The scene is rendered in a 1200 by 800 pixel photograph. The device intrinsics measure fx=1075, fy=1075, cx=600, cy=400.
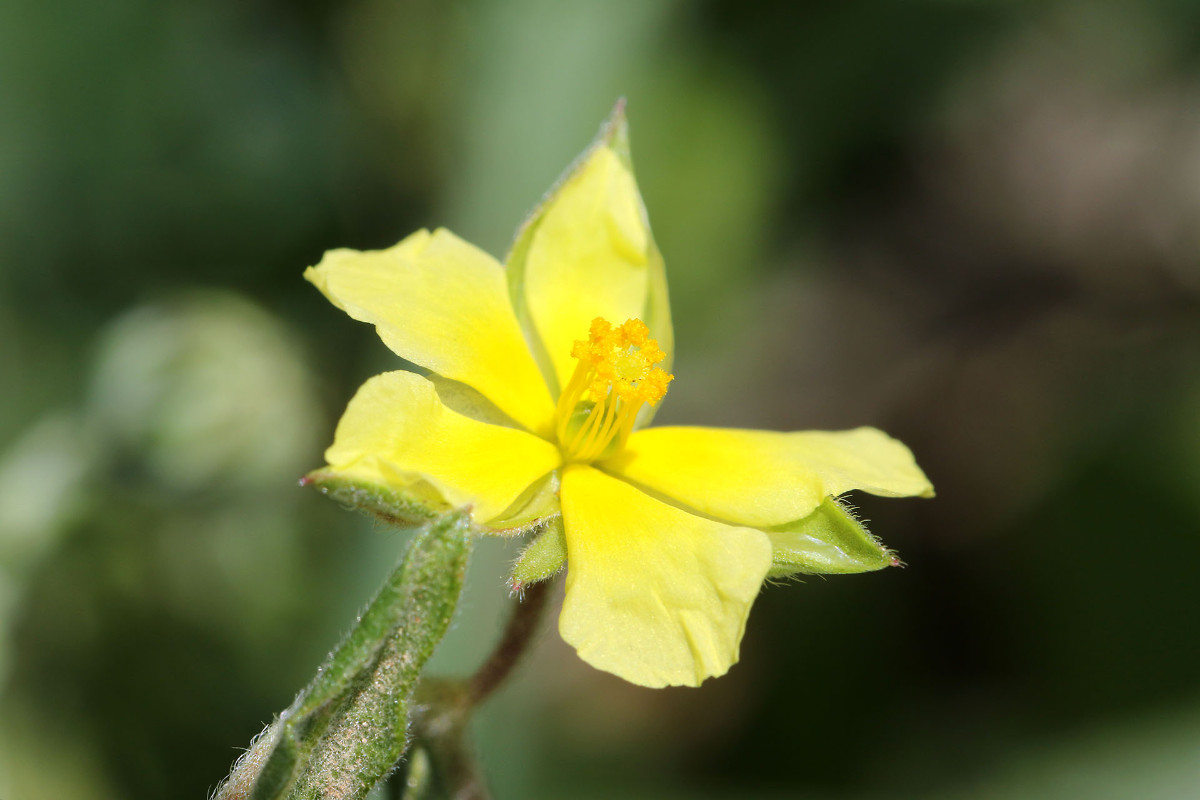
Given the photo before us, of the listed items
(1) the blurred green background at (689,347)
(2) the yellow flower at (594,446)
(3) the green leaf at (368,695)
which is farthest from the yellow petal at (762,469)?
(1) the blurred green background at (689,347)

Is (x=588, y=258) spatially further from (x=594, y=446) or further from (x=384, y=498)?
(x=384, y=498)

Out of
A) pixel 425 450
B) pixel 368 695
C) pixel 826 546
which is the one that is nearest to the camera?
pixel 368 695

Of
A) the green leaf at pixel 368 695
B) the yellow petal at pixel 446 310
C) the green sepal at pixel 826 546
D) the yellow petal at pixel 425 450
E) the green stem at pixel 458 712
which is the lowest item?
the green stem at pixel 458 712

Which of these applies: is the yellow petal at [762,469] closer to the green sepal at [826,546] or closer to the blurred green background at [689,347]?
the green sepal at [826,546]

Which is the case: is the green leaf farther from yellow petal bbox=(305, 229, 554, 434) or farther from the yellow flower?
yellow petal bbox=(305, 229, 554, 434)

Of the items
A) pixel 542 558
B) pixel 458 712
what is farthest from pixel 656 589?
pixel 458 712

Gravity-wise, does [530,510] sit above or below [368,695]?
above
